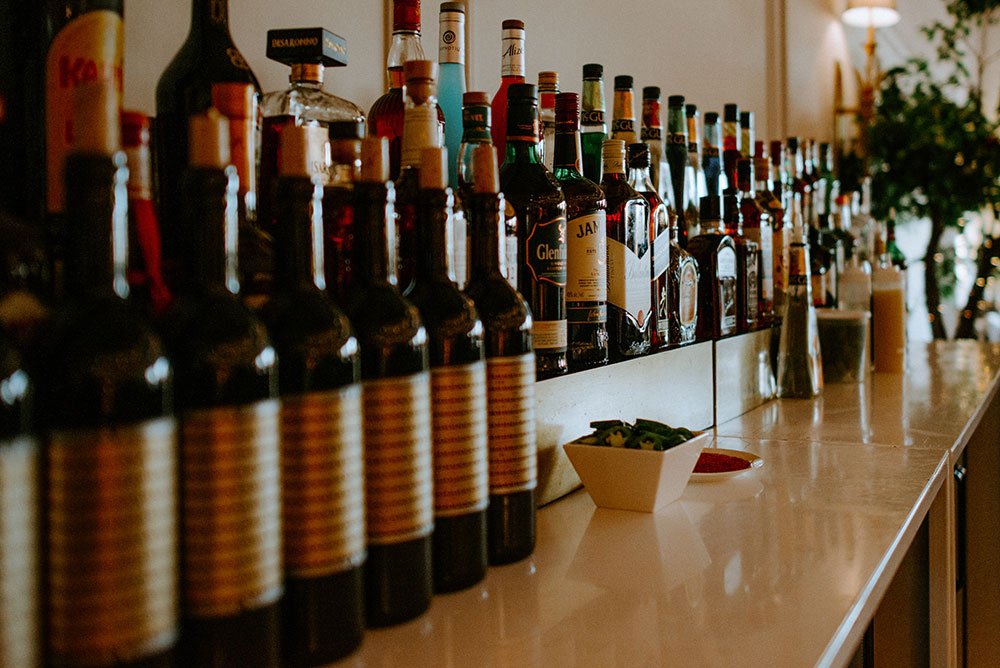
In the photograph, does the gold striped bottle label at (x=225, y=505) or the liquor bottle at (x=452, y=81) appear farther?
the liquor bottle at (x=452, y=81)

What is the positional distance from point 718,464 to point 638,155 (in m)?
0.42

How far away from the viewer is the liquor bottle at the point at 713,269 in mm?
1317

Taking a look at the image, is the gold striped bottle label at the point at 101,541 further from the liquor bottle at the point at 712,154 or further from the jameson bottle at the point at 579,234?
the liquor bottle at the point at 712,154

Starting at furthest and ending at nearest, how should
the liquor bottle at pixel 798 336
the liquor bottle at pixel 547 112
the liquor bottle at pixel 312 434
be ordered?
1. the liquor bottle at pixel 798 336
2. the liquor bottle at pixel 547 112
3. the liquor bottle at pixel 312 434

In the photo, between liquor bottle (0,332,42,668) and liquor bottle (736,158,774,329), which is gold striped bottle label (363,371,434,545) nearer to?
liquor bottle (0,332,42,668)

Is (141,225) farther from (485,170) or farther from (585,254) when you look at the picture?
(585,254)

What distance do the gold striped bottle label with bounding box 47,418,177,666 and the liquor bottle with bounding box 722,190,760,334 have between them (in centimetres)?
118

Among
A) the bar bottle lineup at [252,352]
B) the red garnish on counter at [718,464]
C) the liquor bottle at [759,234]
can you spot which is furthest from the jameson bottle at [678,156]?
the bar bottle lineup at [252,352]

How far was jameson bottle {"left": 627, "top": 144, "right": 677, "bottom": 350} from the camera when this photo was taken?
1.11 m

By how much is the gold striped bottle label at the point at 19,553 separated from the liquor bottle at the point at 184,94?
0.28 meters

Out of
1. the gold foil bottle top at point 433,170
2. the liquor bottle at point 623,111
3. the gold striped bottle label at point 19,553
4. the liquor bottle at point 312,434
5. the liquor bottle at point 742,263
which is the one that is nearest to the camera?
the gold striped bottle label at point 19,553

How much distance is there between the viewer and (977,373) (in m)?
1.93

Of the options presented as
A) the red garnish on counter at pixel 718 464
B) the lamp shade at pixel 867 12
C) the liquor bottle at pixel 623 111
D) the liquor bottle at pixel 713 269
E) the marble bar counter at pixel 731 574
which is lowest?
the marble bar counter at pixel 731 574

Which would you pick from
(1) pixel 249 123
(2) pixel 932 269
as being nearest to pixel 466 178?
(1) pixel 249 123
